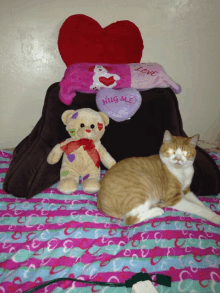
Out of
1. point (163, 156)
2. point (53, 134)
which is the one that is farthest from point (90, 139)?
point (163, 156)

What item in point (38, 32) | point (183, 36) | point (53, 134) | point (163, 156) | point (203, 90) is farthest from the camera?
point (203, 90)

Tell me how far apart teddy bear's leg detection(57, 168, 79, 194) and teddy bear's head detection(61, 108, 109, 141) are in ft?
0.76

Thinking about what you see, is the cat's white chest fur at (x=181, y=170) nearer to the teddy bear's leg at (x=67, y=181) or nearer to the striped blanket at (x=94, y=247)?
the striped blanket at (x=94, y=247)

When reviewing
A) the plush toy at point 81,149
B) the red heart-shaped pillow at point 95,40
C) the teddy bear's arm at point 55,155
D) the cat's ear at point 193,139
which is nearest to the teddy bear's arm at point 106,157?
the plush toy at point 81,149

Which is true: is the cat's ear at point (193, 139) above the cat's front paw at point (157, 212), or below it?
above

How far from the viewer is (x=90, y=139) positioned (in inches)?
48.5

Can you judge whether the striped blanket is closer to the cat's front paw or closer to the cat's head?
the cat's front paw

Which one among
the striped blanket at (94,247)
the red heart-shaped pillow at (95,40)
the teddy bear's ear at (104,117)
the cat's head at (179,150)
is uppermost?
the red heart-shaped pillow at (95,40)

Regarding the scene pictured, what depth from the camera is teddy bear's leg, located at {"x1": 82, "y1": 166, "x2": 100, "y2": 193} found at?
115cm

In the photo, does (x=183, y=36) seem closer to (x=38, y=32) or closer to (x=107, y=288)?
(x=38, y=32)

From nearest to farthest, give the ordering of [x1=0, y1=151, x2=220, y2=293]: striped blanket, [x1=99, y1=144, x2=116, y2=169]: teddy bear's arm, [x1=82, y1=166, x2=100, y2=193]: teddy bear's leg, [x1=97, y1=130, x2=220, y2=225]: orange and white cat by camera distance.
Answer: [x1=0, y1=151, x2=220, y2=293]: striped blanket → [x1=97, y1=130, x2=220, y2=225]: orange and white cat → [x1=82, y1=166, x2=100, y2=193]: teddy bear's leg → [x1=99, y1=144, x2=116, y2=169]: teddy bear's arm

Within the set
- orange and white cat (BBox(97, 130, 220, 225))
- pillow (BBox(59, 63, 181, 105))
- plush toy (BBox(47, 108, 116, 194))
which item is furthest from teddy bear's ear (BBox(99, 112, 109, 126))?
orange and white cat (BBox(97, 130, 220, 225))

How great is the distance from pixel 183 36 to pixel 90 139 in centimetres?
117

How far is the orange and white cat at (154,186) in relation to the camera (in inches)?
40.0
